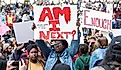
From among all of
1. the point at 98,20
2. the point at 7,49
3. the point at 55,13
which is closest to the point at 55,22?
the point at 55,13

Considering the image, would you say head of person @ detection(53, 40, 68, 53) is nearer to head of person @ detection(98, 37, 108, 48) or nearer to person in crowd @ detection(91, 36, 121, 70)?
head of person @ detection(98, 37, 108, 48)

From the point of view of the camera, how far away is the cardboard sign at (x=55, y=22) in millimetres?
6477

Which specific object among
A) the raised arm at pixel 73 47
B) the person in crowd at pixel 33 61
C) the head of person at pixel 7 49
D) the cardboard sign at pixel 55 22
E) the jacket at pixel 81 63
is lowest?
the head of person at pixel 7 49

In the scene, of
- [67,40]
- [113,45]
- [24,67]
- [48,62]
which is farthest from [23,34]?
[113,45]

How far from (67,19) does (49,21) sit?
10.6 inches

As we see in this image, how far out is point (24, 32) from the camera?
7031mm

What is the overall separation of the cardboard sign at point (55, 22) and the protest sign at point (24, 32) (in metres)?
0.29

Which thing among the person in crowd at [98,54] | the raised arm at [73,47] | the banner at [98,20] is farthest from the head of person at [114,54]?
the banner at [98,20]

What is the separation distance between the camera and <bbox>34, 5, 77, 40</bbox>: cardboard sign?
6477 millimetres

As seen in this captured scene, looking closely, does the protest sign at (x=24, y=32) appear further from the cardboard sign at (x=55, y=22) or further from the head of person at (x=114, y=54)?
the head of person at (x=114, y=54)

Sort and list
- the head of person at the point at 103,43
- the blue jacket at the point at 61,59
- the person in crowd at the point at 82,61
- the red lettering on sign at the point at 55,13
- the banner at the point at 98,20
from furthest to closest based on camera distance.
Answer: the banner at the point at 98,20
the red lettering on sign at the point at 55,13
the person in crowd at the point at 82,61
the head of person at the point at 103,43
the blue jacket at the point at 61,59

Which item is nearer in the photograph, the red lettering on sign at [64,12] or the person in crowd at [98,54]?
the person in crowd at [98,54]

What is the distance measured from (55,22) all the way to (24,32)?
0.67 m

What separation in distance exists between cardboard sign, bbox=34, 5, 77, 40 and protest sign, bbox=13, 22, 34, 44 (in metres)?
0.29
